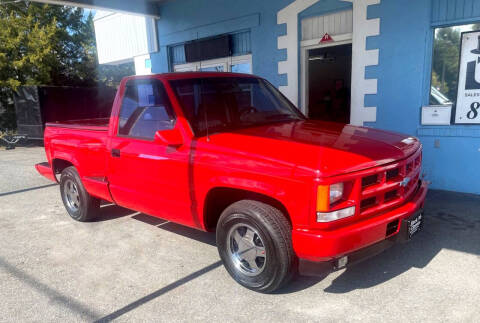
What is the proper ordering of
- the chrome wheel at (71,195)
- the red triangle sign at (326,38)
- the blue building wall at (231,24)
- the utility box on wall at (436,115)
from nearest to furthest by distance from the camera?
1. the chrome wheel at (71,195)
2. the utility box on wall at (436,115)
3. the red triangle sign at (326,38)
4. the blue building wall at (231,24)

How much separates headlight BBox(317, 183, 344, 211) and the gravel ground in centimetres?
88

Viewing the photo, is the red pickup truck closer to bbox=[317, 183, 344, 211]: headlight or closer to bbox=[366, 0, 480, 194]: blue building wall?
bbox=[317, 183, 344, 211]: headlight

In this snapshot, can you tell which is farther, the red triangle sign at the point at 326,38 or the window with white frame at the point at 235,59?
the window with white frame at the point at 235,59

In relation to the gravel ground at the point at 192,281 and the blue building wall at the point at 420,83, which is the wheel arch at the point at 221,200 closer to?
the gravel ground at the point at 192,281

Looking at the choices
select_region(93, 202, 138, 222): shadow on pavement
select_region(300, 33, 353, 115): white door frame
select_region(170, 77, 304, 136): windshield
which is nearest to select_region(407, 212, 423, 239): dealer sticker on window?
select_region(170, 77, 304, 136): windshield

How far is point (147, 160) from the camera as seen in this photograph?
3635mm

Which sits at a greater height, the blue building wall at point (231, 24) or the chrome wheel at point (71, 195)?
the blue building wall at point (231, 24)

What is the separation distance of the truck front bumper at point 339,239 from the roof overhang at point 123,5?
7971 mm

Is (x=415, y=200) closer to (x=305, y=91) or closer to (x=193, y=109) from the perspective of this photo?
(x=193, y=109)

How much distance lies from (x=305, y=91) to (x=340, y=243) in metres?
5.22

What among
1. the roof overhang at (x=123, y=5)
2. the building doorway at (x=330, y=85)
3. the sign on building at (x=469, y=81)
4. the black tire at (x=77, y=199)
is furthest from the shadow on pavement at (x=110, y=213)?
the building doorway at (x=330, y=85)

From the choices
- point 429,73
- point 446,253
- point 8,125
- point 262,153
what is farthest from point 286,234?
point 8,125

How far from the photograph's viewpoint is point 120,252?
3984mm

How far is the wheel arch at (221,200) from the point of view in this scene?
2.99m
